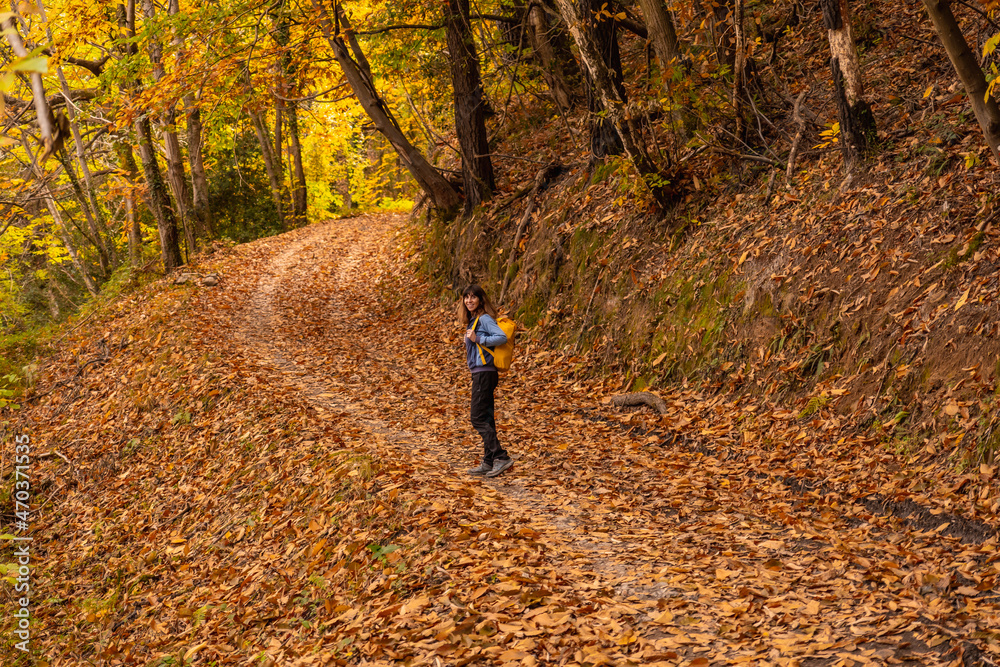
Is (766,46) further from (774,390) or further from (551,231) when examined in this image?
(774,390)

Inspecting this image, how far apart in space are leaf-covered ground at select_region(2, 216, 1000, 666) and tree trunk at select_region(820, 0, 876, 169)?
3.61m

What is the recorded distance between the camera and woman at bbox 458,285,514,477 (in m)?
7.30

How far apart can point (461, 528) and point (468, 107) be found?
1115 centimetres

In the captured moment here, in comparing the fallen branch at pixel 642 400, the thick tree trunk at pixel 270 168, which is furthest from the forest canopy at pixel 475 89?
the fallen branch at pixel 642 400

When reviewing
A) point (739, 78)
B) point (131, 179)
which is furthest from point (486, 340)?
point (131, 179)

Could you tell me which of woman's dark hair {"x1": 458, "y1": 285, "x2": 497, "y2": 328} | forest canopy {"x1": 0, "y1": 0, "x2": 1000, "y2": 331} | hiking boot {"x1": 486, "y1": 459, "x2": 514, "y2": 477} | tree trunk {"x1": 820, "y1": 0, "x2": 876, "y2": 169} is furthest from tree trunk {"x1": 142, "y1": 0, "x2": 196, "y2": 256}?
tree trunk {"x1": 820, "y1": 0, "x2": 876, "y2": 169}

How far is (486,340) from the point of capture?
7.28m

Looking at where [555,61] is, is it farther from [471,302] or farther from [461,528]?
[461,528]

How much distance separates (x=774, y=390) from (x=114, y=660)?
7391 mm

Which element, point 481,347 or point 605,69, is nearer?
point 481,347

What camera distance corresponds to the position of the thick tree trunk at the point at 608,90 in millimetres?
10195

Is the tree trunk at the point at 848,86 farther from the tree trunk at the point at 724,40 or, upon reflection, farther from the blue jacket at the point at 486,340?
the blue jacket at the point at 486,340

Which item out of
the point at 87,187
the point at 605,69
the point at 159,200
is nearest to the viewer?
the point at 605,69

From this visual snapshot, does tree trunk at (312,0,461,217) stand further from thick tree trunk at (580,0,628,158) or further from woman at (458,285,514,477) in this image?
woman at (458,285,514,477)
